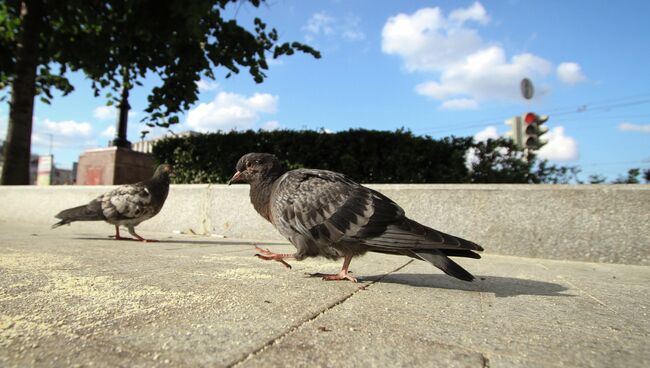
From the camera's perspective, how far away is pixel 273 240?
5496 millimetres

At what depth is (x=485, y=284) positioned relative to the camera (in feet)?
8.36

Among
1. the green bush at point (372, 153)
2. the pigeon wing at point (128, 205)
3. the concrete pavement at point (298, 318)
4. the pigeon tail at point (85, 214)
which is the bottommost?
the concrete pavement at point (298, 318)

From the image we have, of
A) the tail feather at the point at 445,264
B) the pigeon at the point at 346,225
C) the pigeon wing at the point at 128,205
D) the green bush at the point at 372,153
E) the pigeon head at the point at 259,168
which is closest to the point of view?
the tail feather at the point at 445,264

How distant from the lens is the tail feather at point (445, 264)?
213 cm

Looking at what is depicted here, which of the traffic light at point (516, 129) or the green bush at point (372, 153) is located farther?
the traffic light at point (516, 129)

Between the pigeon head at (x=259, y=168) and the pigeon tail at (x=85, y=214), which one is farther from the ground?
the pigeon head at (x=259, y=168)

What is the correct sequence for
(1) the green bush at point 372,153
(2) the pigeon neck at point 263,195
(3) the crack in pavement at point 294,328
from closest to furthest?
(3) the crack in pavement at point 294,328
(2) the pigeon neck at point 263,195
(1) the green bush at point 372,153

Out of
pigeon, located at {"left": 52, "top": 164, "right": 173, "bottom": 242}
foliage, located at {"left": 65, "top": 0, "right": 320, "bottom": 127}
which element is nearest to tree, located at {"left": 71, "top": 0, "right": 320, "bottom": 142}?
foliage, located at {"left": 65, "top": 0, "right": 320, "bottom": 127}

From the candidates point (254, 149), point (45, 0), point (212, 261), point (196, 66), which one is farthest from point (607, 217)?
point (45, 0)

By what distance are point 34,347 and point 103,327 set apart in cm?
22

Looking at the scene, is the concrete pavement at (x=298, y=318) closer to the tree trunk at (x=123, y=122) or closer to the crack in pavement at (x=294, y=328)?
the crack in pavement at (x=294, y=328)

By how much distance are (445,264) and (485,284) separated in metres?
0.58

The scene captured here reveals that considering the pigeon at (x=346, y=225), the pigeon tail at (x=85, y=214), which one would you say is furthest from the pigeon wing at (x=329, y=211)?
the pigeon tail at (x=85, y=214)

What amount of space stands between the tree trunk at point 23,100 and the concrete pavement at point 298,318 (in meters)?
8.28
